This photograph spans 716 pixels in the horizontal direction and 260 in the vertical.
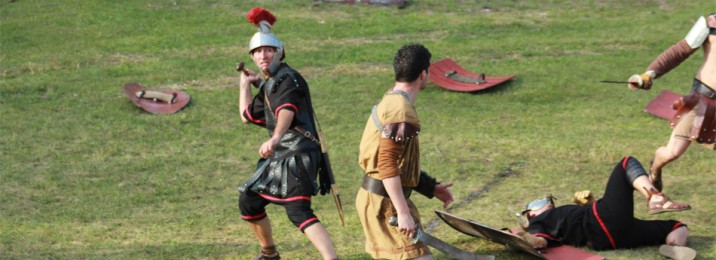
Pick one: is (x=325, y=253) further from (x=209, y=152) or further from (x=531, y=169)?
(x=209, y=152)

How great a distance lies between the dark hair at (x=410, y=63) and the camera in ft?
18.3

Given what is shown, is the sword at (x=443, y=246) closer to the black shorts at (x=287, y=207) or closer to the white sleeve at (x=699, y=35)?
the black shorts at (x=287, y=207)

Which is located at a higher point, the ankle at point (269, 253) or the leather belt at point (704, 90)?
the leather belt at point (704, 90)

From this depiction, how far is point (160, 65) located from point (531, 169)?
7.86 metres

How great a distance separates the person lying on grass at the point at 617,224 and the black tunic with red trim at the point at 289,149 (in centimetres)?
166

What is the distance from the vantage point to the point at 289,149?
257 inches

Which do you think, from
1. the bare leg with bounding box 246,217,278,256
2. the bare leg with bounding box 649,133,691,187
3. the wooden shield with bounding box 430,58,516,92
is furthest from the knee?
the wooden shield with bounding box 430,58,516,92

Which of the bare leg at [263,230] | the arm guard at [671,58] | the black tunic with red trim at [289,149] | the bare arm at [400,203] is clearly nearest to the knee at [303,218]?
the black tunic with red trim at [289,149]

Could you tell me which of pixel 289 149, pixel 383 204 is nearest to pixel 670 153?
pixel 383 204

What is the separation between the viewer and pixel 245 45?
17.3 metres

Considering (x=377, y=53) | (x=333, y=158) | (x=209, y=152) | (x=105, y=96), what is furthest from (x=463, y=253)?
(x=377, y=53)

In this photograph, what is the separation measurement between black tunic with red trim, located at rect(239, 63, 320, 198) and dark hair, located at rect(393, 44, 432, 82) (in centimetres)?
102

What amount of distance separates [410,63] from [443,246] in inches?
54.4

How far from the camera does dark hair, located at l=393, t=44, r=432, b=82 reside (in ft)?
18.3
